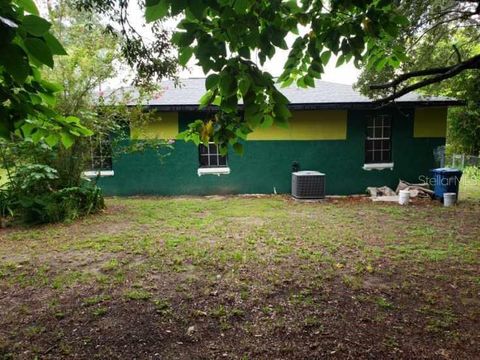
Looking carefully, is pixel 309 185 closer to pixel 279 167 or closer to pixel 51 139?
pixel 279 167

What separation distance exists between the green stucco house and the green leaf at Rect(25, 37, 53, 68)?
961 centimetres

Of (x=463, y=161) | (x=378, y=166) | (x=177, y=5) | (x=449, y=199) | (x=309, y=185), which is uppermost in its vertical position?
(x=177, y=5)

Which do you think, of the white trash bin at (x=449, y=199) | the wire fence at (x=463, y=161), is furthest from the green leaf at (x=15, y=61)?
the wire fence at (x=463, y=161)

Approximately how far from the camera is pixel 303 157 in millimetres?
10820

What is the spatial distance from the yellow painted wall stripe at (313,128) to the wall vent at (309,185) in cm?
149

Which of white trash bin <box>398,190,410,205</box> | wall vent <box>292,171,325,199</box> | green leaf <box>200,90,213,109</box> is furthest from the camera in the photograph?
wall vent <box>292,171,325,199</box>

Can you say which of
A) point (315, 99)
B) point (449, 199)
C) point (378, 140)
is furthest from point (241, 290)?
point (378, 140)

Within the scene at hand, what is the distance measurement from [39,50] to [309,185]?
30.2ft

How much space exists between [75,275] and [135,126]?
4871 mm

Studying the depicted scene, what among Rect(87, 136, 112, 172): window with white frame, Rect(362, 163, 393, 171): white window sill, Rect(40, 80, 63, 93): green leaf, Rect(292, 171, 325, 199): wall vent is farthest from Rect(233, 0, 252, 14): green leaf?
Rect(362, 163, 393, 171): white window sill

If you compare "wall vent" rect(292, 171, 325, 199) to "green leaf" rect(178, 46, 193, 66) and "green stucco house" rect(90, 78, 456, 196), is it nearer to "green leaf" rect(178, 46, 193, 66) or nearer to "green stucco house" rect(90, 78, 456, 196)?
"green stucco house" rect(90, 78, 456, 196)

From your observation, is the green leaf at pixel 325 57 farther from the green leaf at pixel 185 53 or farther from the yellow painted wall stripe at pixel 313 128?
the yellow painted wall stripe at pixel 313 128

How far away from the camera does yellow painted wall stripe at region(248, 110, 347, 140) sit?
10.6m

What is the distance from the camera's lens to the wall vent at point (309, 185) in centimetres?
980
